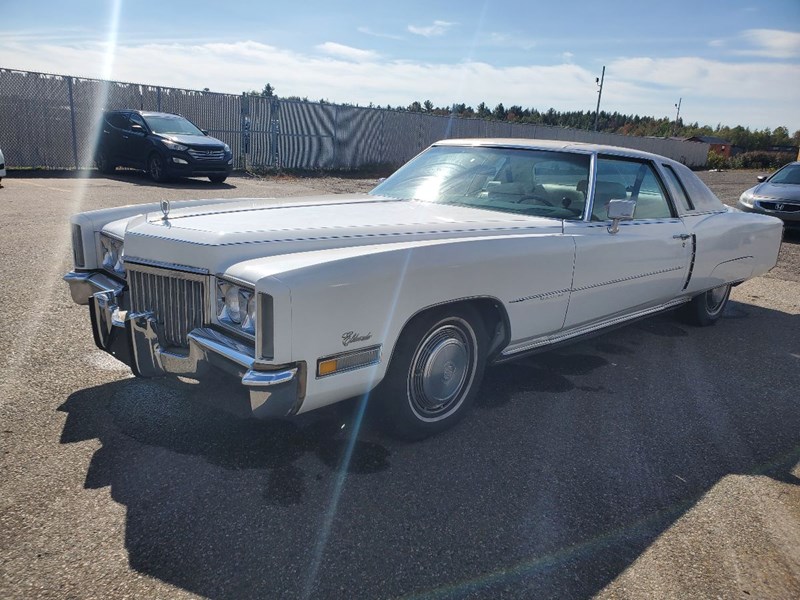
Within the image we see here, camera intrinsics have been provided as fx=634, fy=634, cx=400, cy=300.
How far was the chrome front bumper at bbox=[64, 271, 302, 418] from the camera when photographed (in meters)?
2.47

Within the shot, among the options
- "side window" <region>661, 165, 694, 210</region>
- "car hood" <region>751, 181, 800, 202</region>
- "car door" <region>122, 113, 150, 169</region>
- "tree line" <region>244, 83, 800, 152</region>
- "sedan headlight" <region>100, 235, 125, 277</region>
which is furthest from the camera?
"tree line" <region>244, 83, 800, 152</region>

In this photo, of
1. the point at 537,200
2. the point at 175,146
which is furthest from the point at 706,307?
the point at 175,146

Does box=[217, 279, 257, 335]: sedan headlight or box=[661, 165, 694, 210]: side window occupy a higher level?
box=[661, 165, 694, 210]: side window

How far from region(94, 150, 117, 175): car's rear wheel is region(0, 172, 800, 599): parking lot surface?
40.4 ft

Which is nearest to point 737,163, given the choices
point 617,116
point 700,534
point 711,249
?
point 711,249

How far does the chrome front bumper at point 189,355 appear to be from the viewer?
247 centimetres

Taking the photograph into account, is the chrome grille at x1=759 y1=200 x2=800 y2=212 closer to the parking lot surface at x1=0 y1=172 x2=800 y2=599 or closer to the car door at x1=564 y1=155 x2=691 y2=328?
the car door at x1=564 y1=155 x2=691 y2=328

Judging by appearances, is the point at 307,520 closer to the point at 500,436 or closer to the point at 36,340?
the point at 500,436

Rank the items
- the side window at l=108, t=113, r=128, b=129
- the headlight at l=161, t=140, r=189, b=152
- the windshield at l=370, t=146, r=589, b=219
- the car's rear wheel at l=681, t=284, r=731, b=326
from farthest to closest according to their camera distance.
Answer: the side window at l=108, t=113, r=128, b=129, the headlight at l=161, t=140, r=189, b=152, the car's rear wheel at l=681, t=284, r=731, b=326, the windshield at l=370, t=146, r=589, b=219

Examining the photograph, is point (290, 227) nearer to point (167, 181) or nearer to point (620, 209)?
point (620, 209)

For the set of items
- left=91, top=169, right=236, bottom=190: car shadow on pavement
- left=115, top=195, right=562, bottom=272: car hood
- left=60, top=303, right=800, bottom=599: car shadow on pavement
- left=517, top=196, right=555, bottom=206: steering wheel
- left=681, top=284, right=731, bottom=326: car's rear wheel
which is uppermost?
left=517, top=196, right=555, bottom=206: steering wheel

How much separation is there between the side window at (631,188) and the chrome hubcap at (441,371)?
136 centimetres

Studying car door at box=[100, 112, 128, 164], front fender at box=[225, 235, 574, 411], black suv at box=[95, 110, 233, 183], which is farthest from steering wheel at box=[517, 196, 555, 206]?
car door at box=[100, 112, 128, 164]

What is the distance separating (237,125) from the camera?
1908 cm
